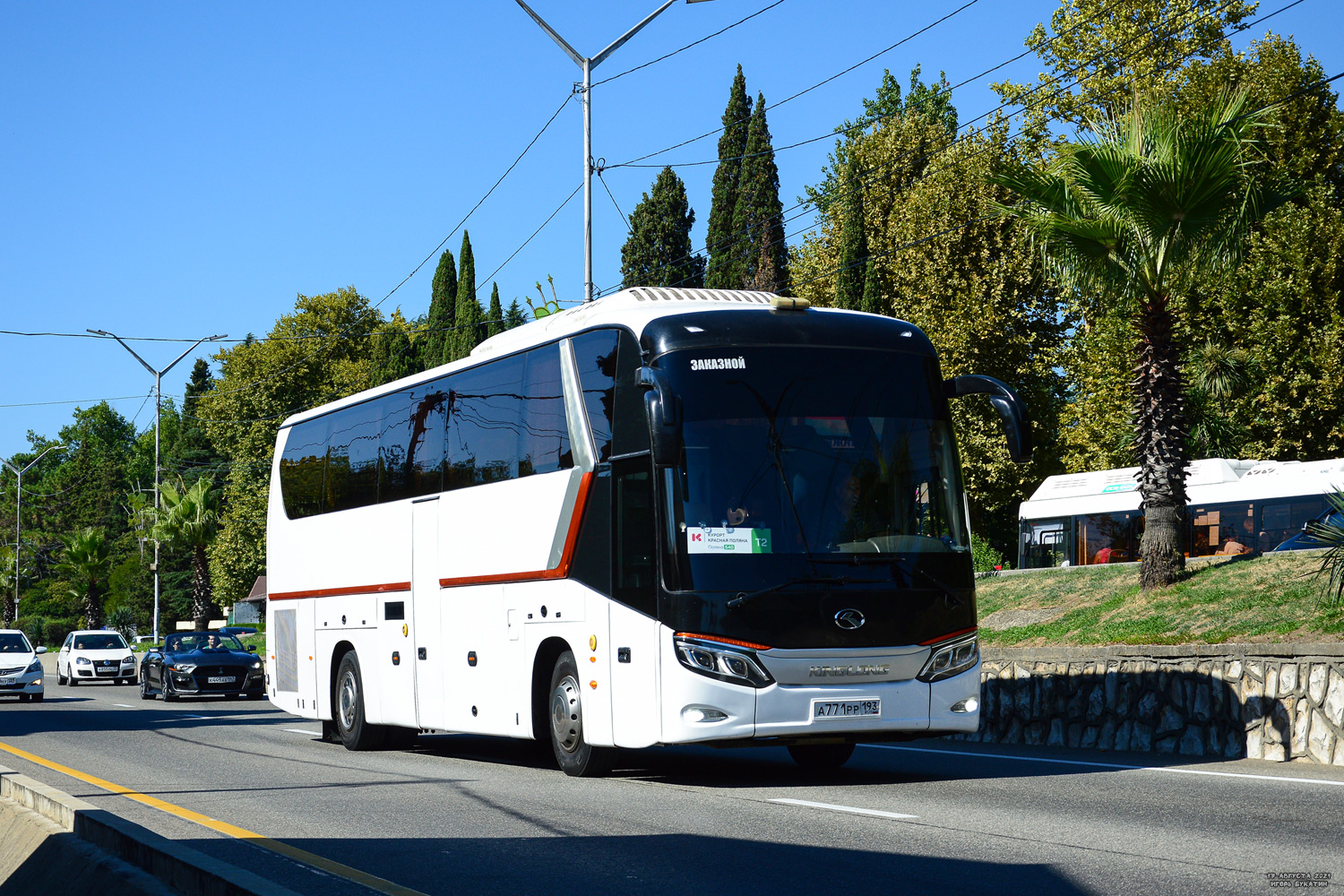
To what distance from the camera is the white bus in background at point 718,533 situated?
11.0m

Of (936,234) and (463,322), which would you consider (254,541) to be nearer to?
(463,322)

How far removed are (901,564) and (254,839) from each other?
5106 mm

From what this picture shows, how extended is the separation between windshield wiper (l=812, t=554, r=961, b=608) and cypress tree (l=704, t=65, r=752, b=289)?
4857 centimetres

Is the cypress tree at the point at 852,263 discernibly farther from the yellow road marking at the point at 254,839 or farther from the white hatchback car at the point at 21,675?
the yellow road marking at the point at 254,839

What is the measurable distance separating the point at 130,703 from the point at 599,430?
21.2 m

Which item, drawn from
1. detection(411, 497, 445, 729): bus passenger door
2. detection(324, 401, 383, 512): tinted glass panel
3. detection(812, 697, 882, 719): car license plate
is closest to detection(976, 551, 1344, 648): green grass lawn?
detection(812, 697, 882, 719): car license plate

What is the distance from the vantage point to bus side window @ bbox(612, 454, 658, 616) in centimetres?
1130

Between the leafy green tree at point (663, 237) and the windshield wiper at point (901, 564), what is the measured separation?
179ft

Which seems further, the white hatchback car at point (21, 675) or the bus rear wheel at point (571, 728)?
the white hatchback car at point (21, 675)

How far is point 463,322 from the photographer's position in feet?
254

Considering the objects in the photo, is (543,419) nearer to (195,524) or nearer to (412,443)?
(412,443)

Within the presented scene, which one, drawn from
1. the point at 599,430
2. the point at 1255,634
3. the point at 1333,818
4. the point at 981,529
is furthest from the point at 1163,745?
the point at 981,529

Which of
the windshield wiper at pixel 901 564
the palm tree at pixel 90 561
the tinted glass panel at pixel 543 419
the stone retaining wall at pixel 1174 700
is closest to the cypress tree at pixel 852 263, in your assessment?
the stone retaining wall at pixel 1174 700

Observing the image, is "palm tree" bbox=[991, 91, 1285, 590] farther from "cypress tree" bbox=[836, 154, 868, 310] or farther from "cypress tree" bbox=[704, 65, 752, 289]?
"cypress tree" bbox=[704, 65, 752, 289]
